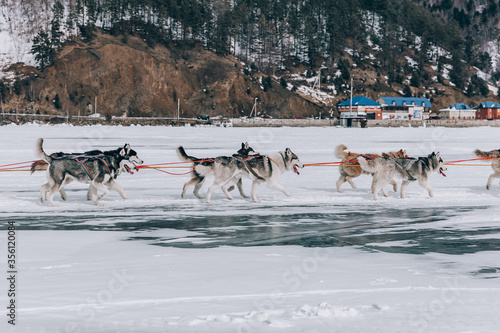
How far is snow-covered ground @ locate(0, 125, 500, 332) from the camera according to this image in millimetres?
5801

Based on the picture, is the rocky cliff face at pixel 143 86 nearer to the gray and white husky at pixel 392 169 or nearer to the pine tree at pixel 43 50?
the pine tree at pixel 43 50

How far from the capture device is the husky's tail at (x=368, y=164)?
1509 cm

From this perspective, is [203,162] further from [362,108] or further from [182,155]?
[362,108]

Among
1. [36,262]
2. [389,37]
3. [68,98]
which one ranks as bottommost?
[36,262]

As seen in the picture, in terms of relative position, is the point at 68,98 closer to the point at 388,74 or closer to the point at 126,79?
the point at 126,79

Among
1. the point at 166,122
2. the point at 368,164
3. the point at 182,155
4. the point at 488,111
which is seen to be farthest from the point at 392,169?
the point at 488,111

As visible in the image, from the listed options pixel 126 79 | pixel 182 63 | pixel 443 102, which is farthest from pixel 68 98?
pixel 443 102

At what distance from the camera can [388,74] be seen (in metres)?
155

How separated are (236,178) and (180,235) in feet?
14.9

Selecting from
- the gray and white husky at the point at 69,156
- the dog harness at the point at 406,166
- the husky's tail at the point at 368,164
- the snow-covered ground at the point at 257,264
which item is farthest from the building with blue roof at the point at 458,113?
the gray and white husky at the point at 69,156

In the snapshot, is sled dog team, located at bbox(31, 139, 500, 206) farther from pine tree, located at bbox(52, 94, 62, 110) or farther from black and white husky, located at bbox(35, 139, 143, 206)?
pine tree, located at bbox(52, 94, 62, 110)

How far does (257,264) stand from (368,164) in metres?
7.59

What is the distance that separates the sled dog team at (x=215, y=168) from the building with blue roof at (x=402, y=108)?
115 meters

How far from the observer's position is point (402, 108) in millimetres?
130000
